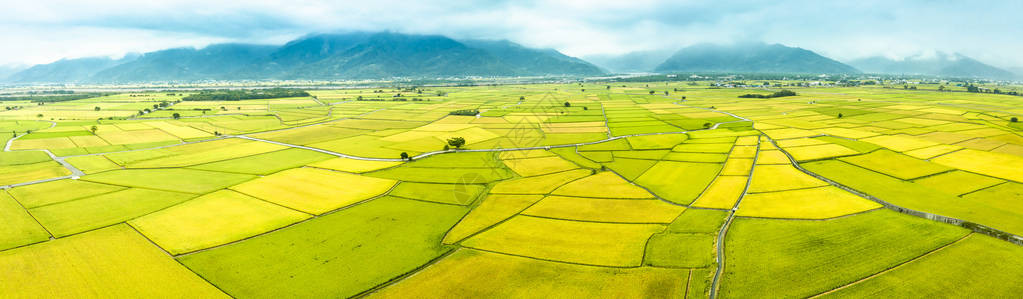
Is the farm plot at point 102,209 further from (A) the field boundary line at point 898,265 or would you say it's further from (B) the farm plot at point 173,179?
(A) the field boundary line at point 898,265

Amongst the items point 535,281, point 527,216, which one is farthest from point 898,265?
point 527,216

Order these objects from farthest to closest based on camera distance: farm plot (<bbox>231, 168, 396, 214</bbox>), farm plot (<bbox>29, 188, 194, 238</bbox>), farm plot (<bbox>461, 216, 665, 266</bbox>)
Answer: farm plot (<bbox>231, 168, 396, 214</bbox>) → farm plot (<bbox>29, 188, 194, 238</bbox>) → farm plot (<bbox>461, 216, 665, 266</bbox>)

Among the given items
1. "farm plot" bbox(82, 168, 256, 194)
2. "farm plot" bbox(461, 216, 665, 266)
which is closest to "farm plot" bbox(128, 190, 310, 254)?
"farm plot" bbox(82, 168, 256, 194)

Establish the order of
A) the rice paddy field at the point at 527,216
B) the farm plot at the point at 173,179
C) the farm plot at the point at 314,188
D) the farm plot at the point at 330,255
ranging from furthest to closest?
the farm plot at the point at 173,179, the farm plot at the point at 314,188, the farm plot at the point at 330,255, the rice paddy field at the point at 527,216

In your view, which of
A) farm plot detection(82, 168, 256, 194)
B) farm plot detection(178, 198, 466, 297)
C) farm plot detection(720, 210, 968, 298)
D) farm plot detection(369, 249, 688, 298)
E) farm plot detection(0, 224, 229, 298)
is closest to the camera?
farm plot detection(369, 249, 688, 298)

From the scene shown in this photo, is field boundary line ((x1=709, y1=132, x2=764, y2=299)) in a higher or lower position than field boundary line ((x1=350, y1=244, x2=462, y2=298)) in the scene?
higher

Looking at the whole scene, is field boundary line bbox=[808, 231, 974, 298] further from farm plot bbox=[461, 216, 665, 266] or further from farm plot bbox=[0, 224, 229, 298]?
farm plot bbox=[0, 224, 229, 298]

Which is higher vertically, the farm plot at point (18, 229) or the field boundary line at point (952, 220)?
the field boundary line at point (952, 220)

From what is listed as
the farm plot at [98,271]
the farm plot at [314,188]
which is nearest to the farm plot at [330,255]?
the farm plot at [98,271]

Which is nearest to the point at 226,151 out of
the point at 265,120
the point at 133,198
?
the point at 133,198
